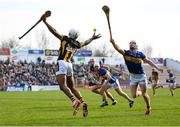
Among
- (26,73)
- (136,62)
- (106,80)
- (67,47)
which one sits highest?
(67,47)

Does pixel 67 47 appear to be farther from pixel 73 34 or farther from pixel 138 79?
pixel 138 79

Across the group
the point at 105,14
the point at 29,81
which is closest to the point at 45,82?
the point at 29,81

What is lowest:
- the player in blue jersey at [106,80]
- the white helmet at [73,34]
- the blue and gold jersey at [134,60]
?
the player in blue jersey at [106,80]

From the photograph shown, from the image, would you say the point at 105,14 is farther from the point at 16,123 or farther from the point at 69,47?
the point at 16,123

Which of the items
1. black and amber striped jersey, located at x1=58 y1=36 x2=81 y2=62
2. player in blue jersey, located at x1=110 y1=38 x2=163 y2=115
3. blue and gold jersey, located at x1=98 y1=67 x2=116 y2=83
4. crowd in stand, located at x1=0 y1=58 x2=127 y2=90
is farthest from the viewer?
crowd in stand, located at x1=0 y1=58 x2=127 y2=90

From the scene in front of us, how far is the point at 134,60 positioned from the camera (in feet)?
57.4

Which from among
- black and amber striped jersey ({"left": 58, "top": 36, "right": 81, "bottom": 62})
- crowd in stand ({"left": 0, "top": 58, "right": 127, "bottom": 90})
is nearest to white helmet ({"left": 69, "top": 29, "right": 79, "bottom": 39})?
black and amber striped jersey ({"left": 58, "top": 36, "right": 81, "bottom": 62})

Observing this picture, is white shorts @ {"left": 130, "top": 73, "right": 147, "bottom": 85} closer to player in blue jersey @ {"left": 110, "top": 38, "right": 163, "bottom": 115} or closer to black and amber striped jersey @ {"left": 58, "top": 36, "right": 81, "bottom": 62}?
player in blue jersey @ {"left": 110, "top": 38, "right": 163, "bottom": 115}

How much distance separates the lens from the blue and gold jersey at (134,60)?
17.4 metres

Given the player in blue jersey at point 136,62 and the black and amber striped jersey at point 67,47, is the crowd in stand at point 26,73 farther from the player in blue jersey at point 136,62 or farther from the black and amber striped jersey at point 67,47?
the black and amber striped jersey at point 67,47

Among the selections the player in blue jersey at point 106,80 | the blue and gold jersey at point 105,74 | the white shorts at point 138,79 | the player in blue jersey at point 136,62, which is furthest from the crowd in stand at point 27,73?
the player in blue jersey at point 136,62

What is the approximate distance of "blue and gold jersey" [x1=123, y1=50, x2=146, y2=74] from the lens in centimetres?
1742

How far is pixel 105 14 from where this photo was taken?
17500mm

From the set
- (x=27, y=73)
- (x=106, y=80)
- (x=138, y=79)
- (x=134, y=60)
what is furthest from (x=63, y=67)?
(x=27, y=73)
